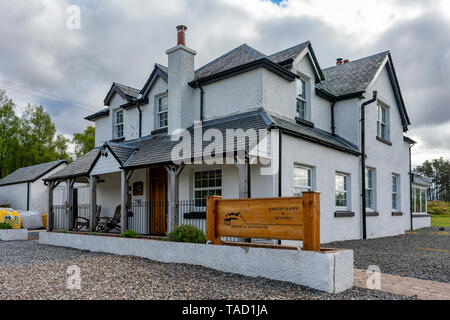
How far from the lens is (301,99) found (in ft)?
44.8

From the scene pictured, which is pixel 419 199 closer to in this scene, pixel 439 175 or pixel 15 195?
pixel 15 195

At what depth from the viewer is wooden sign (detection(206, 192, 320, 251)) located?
6.27 metres

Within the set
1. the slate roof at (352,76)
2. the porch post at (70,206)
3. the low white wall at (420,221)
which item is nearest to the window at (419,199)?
the low white wall at (420,221)

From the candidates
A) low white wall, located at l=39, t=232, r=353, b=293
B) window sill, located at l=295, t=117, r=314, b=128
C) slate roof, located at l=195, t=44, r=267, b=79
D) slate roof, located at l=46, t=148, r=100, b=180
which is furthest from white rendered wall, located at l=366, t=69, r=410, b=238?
slate roof, located at l=46, t=148, r=100, b=180

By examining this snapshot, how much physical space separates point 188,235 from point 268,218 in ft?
8.71

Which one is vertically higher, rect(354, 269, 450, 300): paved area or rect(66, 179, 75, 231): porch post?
rect(66, 179, 75, 231): porch post

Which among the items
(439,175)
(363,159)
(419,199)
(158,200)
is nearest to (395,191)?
(363,159)

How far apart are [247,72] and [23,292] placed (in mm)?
8944

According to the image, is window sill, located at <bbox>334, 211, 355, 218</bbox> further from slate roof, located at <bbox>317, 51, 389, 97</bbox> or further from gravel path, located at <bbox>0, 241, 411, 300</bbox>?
gravel path, located at <bbox>0, 241, 411, 300</bbox>

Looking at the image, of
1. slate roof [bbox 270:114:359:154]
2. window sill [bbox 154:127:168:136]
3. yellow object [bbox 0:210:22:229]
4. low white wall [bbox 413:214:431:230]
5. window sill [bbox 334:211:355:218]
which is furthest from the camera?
low white wall [bbox 413:214:431:230]

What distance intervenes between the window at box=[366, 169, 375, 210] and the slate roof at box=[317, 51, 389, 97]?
3538 millimetres

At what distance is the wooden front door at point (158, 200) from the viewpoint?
13.7 meters
